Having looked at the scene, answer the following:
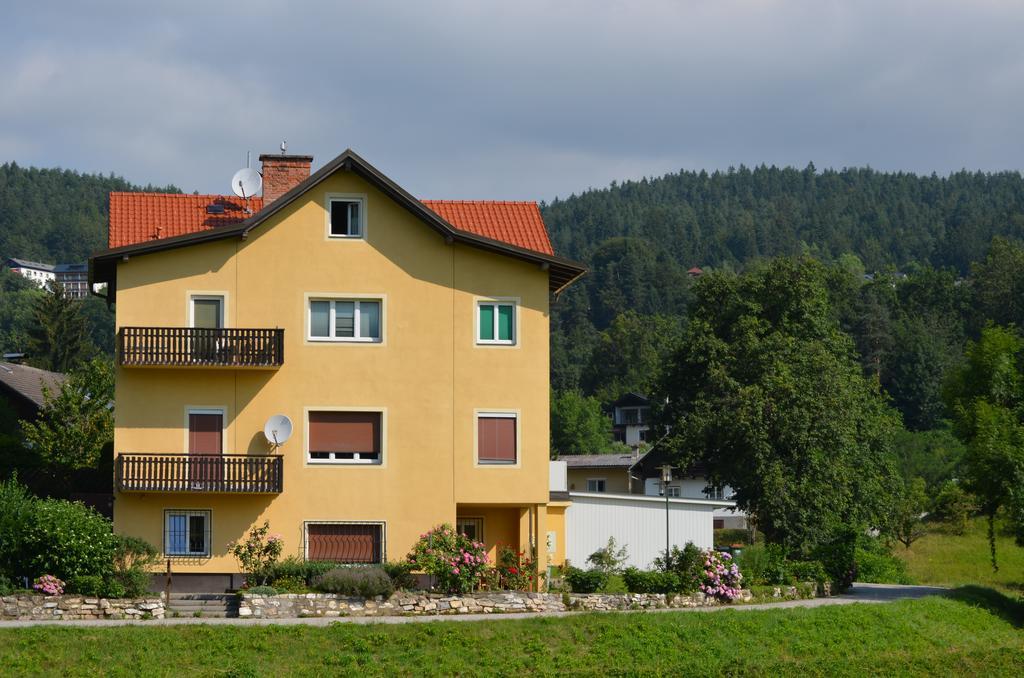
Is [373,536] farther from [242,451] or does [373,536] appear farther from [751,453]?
[751,453]

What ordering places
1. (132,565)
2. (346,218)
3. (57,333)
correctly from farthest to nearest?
(57,333) < (346,218) < (132,565)

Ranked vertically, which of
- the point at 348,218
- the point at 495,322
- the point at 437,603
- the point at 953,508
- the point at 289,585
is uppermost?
the point at 348,218

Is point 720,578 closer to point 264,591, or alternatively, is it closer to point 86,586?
point 264,591

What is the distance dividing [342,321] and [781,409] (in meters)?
22.5

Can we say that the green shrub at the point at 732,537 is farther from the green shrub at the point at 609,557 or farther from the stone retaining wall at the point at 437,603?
the stone retaining wall at the point at 437,603

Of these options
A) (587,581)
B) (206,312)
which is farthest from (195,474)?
(587,581)

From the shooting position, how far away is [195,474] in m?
35.0

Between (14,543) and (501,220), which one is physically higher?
(501,220)

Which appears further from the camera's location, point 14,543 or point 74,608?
point 14,543

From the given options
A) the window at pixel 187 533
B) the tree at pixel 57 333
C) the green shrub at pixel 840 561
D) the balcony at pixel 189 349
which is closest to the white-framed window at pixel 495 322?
the balcony at pixel 189 349

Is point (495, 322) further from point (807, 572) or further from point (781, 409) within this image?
point (781, 409)

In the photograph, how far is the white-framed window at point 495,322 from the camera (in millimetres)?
37344

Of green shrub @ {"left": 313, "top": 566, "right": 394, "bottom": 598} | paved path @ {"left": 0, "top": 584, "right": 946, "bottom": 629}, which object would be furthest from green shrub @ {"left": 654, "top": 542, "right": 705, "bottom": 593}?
green shrub @ {"left": 313, "top": 566, "right": 394, "bottom": 598}

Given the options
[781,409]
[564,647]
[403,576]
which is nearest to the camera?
[564,647]
